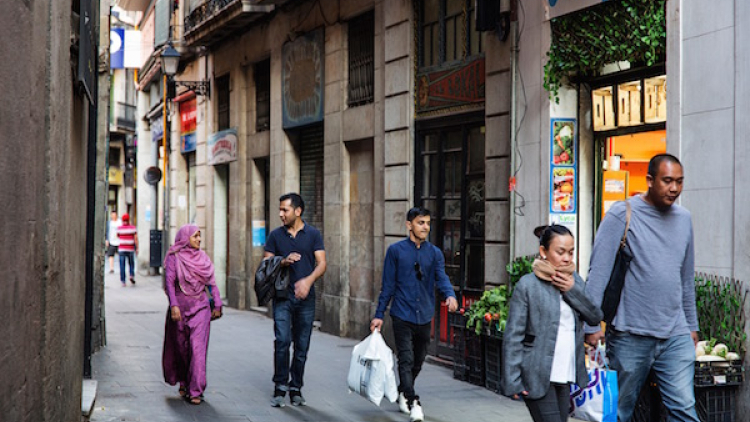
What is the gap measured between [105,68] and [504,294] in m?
6.27

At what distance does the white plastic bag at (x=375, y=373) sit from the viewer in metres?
8.80

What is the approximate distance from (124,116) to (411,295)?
4267 cm

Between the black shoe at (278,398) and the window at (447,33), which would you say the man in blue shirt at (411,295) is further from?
the window at (447,33)

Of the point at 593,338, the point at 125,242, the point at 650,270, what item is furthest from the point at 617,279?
the point at 125,242

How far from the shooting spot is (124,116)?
50062mm

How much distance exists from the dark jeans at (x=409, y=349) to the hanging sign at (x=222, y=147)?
13.4 meters

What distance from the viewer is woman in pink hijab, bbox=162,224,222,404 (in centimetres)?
1035

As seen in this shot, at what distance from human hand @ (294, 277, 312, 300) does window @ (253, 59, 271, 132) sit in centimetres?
1113

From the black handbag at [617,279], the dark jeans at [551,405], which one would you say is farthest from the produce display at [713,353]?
the dark jeans at [551,405]

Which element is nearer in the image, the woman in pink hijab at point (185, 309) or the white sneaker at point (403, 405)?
the white sneaker at point (403, 405)

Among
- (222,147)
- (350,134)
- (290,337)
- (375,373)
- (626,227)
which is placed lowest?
(375,373)

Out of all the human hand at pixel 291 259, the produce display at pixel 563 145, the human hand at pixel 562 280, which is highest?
the produce display at pixel 563 145

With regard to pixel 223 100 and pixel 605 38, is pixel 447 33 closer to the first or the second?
pixel 605 38

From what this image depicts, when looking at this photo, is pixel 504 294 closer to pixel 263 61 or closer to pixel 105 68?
pixel 105 68
